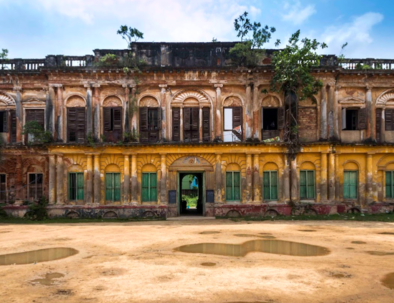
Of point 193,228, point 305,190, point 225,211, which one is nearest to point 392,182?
point 305,190

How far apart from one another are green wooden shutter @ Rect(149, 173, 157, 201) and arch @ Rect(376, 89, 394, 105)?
14701mm

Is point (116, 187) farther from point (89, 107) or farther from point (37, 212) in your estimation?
point (89, 107)

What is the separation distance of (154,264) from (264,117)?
47.5ft

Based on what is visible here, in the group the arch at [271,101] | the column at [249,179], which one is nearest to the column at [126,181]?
the column at [249,179]

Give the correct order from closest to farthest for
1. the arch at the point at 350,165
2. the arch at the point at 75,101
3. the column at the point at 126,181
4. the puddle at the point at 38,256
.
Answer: the puddle at the point at 38,256 → the column at the point at 126,181 → the arch at the point at 75,101 → the arch at the point at 350,165

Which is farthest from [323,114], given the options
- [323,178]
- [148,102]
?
[148,102]

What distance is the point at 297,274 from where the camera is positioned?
25.8ft

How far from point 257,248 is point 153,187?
10.9 metres

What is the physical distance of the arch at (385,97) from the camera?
21.6 metres

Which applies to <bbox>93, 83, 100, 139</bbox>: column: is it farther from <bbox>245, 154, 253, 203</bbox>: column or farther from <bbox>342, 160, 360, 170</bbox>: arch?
<bbox>342, 160, 360, 170</bbox>: arch

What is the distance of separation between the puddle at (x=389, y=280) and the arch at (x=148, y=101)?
1593cm

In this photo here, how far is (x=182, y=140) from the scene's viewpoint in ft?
68.2

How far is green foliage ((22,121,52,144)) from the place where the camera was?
20250 mm

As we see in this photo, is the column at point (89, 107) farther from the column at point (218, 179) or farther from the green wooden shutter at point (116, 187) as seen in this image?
the column at point (218, 179)
